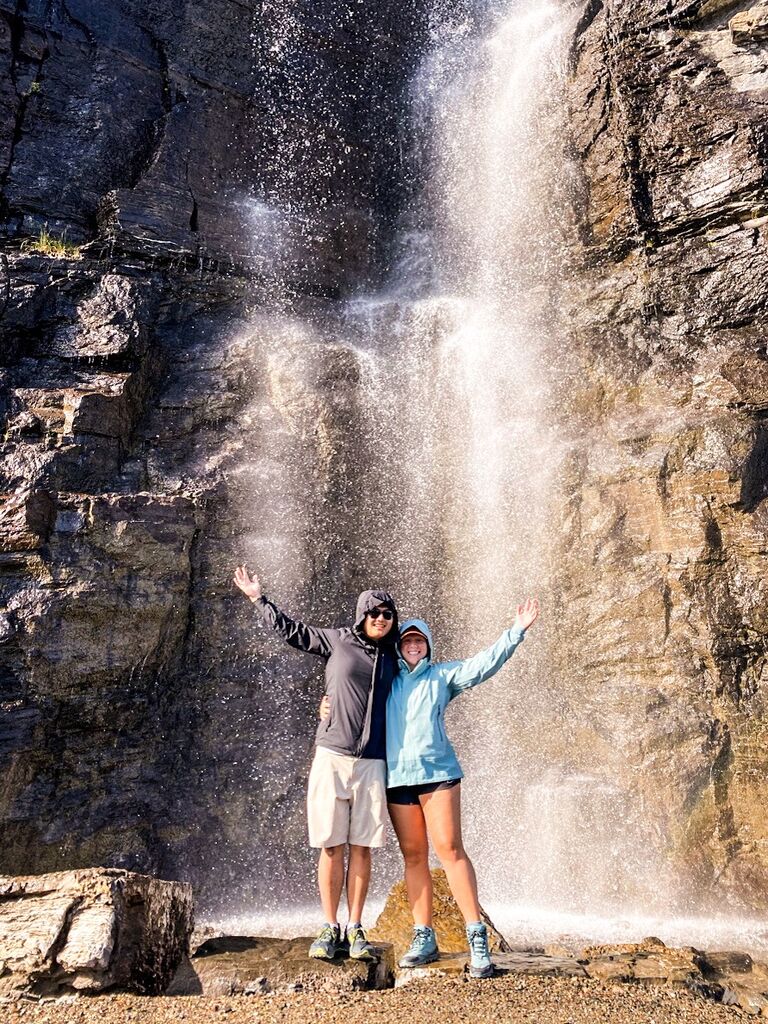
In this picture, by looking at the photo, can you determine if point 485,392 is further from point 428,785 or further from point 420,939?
point 420,939

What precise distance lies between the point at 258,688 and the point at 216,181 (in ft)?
32.0

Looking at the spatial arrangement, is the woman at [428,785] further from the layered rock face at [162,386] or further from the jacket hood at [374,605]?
the layered rock face at [162,386]

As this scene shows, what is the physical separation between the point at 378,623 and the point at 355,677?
39cm

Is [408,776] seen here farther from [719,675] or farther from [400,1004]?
[719,675]

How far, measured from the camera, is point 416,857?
539 centimetres

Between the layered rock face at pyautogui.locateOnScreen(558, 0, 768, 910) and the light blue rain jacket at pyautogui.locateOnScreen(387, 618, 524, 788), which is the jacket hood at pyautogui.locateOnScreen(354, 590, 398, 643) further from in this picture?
the layered rock face at pyautogui.locateOnScreen(558, 0, 768, 910)

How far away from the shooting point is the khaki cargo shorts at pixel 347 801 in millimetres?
5418

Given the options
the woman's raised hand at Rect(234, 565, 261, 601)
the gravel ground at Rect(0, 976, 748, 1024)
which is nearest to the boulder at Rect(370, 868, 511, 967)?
the gravel ground at Rect(0, 976, 748, 1024)

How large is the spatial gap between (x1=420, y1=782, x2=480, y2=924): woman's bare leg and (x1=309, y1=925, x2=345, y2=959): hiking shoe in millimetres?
844

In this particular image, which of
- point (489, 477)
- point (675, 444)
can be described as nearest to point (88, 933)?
point (489, 477)

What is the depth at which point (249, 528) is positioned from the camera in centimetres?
1212

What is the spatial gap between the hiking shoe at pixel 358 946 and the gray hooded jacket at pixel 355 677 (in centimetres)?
109

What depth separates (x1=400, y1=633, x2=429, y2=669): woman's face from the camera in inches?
225

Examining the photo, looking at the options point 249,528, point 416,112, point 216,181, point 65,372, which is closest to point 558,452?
point 249,528
